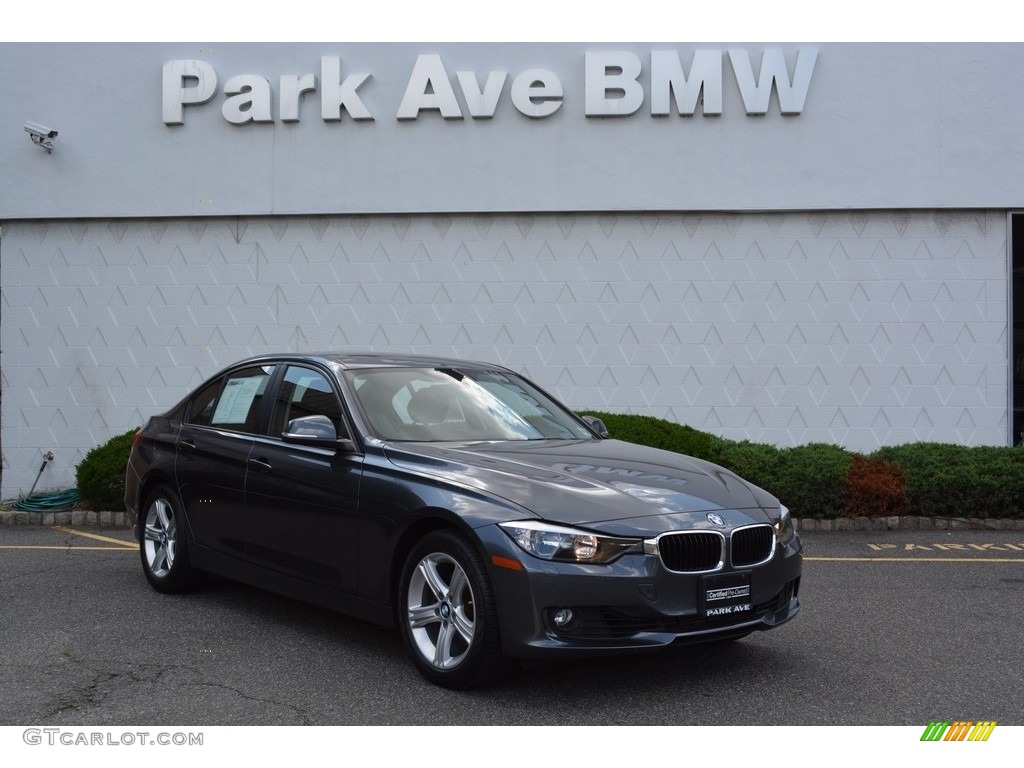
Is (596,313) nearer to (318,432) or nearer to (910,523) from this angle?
(910,523)

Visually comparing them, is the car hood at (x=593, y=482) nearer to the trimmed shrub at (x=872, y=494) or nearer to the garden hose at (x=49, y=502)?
the trimmed shrub at (x=872, y=494)

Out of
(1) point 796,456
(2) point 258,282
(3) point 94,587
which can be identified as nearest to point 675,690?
(3) point 94,587

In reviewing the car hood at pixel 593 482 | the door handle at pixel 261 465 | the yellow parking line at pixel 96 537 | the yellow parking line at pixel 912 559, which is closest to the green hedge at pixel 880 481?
the yellow parking line at pixel 912 559

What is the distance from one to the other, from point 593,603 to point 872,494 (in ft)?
24.0

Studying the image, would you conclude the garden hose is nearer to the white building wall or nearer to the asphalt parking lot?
the white building wall

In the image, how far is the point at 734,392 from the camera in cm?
1327

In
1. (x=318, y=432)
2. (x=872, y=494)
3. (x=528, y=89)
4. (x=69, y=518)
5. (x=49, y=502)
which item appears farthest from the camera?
(x=528, y=89)

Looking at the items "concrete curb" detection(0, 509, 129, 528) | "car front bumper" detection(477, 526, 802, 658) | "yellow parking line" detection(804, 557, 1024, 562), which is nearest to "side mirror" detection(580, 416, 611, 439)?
"car front bumper" detection(477, 526, 802, 658)

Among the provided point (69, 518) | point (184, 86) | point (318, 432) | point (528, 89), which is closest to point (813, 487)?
point (528, 89)

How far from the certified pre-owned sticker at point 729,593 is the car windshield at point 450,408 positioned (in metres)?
1.62

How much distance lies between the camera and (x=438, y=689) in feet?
16.1

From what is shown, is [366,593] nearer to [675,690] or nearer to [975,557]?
[675,690]

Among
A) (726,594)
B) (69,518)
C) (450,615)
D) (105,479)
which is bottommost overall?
(69,518)

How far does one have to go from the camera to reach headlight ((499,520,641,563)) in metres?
4.58
